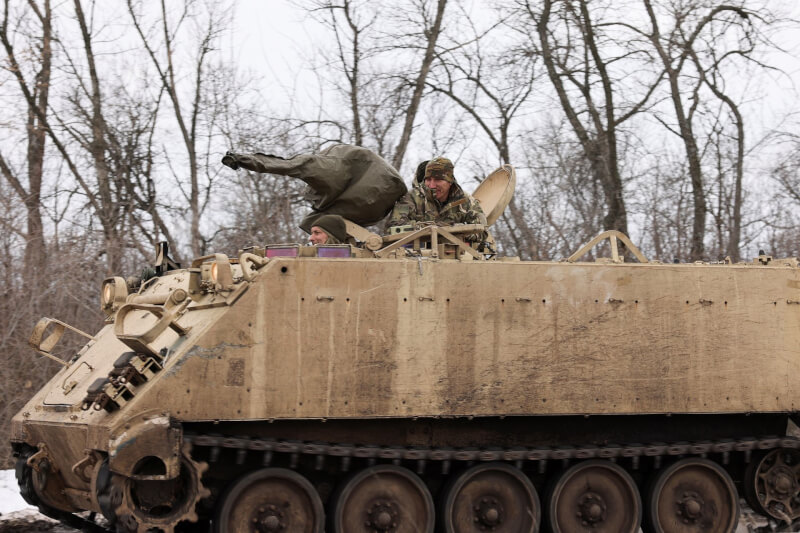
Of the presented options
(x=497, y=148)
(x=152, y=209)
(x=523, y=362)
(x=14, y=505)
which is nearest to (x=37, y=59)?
(x=152, y=209)

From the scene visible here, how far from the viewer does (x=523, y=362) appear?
708 cm

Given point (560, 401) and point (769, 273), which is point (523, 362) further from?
point (769, 273)

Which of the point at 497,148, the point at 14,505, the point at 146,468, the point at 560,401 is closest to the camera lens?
the point at 146,468

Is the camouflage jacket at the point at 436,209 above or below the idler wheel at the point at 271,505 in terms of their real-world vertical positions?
above

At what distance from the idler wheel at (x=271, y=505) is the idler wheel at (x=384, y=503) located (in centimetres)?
20

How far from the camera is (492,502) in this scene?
7.14m

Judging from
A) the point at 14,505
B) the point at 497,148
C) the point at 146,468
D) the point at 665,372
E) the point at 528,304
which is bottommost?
the point at 14,505

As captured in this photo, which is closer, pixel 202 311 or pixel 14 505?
pixel 202 311

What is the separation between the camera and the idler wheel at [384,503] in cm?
676

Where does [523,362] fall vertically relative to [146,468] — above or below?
above

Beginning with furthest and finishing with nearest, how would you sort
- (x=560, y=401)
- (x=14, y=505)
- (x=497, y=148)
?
1. (x=497, y=148)
2. (x=14, y=505)
3. (x=560, y=401)

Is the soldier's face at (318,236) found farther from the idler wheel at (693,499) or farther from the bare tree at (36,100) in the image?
the bare tree at (36,100)

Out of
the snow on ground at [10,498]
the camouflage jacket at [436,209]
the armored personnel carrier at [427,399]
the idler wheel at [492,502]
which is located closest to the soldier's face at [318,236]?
the armored personnel carrier at [427,399]

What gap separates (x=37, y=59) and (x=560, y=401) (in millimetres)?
12368
